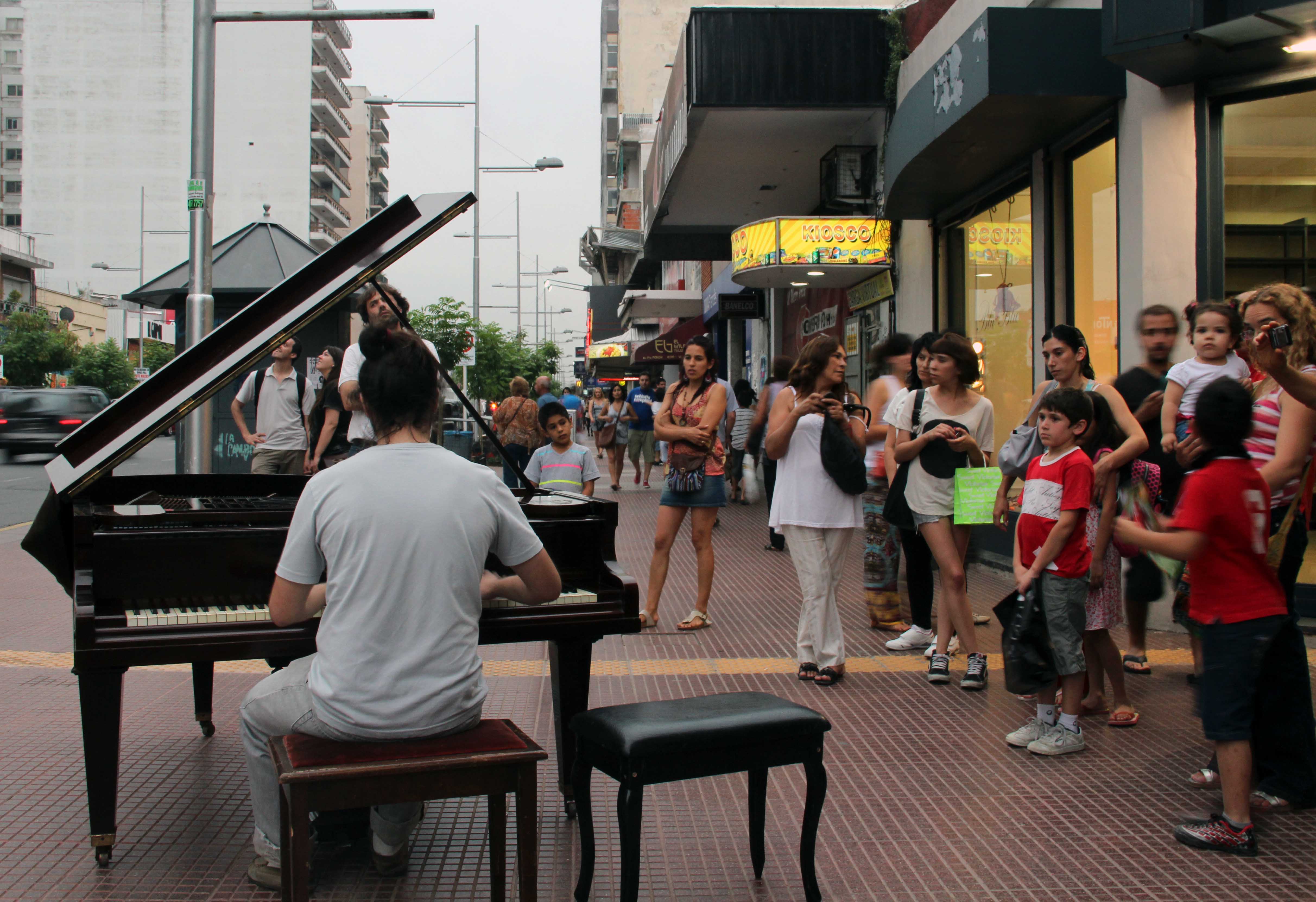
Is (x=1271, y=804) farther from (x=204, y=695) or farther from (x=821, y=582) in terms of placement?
(x=204, y=695)

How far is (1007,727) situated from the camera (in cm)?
508

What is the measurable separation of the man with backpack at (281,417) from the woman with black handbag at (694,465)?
10.4ft

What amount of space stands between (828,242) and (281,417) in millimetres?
6464

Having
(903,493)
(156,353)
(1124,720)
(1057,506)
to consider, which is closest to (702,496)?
(903,493)

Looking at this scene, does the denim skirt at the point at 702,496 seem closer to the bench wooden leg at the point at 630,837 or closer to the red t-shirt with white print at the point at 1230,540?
the red t-shirt with white print at the point at 1230,540

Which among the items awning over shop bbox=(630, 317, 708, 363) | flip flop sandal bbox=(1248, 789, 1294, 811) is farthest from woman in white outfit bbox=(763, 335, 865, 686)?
awning over shop bbox=(630, 317, 708, 363)

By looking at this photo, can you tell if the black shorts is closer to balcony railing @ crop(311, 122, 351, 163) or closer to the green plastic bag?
the green plastic bag

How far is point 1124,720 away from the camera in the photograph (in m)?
5.02

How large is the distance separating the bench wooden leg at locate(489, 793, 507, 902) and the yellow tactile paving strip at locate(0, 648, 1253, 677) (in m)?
3.18

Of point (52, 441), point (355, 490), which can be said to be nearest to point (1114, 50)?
point (355, 490)

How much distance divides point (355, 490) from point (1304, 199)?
7.52m

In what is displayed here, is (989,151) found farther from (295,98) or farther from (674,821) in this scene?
(295,98)

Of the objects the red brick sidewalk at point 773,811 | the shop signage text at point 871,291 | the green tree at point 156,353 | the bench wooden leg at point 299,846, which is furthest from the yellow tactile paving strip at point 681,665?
the green tree at point 156,353

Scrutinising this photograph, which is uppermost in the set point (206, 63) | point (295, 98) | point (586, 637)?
point (295, 98)
